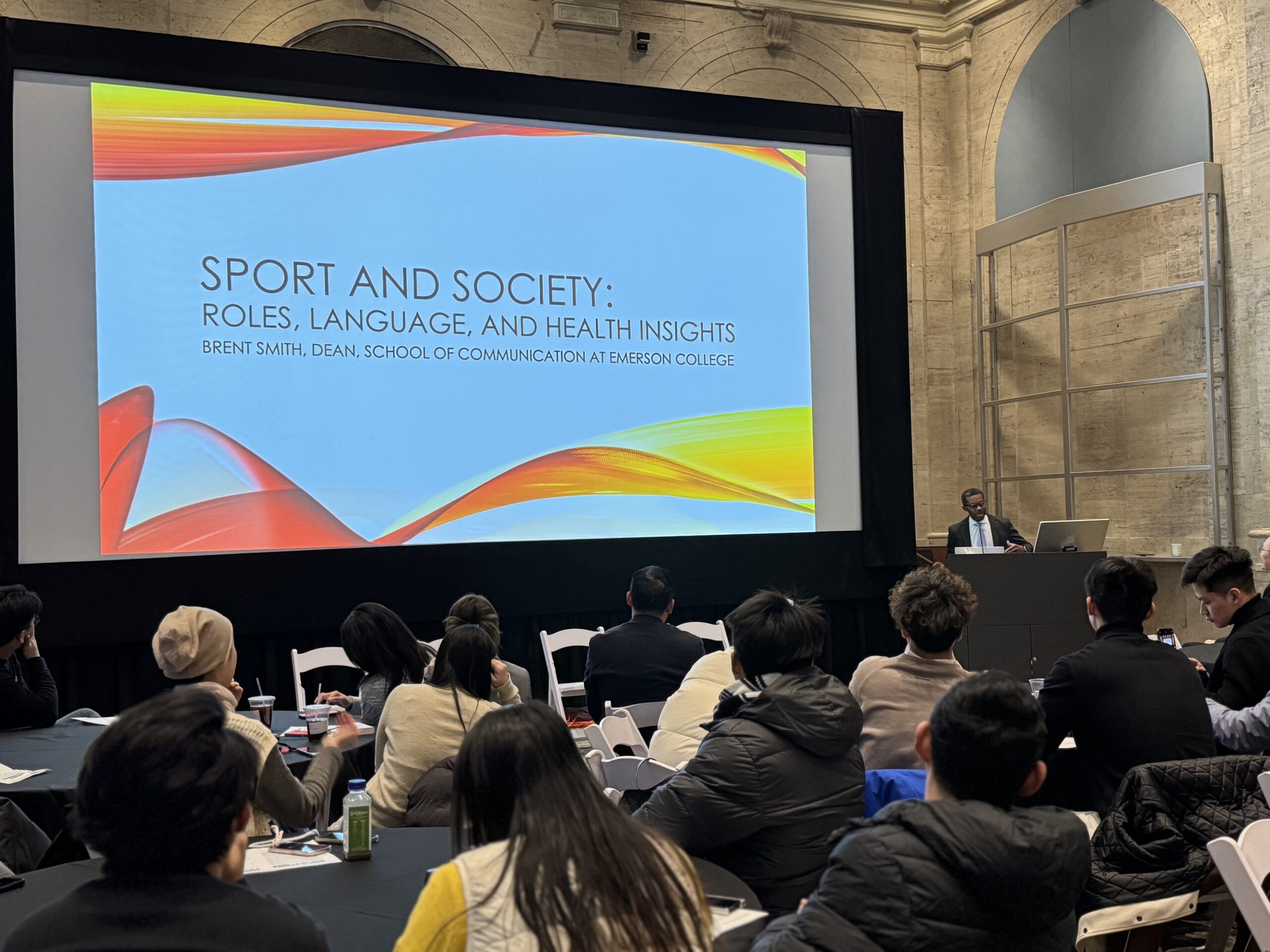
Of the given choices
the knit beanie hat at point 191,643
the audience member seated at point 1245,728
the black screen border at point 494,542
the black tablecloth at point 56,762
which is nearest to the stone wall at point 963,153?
the black screen border at point 494,542

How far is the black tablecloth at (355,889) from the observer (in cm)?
199

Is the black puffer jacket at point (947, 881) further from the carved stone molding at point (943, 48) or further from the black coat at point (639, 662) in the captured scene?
the carved stone molding at point (943, 48)

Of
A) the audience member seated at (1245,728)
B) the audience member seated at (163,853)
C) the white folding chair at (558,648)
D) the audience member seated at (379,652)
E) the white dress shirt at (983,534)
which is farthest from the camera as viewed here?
the white dress shirt at (983,534)

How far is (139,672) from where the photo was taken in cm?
654

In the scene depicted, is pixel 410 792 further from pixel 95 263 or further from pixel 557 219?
pixel 557 219

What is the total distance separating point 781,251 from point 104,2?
526cm

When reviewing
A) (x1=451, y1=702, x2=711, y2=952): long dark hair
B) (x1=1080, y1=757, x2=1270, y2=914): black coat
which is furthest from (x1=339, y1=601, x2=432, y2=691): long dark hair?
(x1=451, y1=702, x2=711, y2=952): long dark hair

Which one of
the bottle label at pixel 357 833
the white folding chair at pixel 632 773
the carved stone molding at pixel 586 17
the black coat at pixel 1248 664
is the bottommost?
the white folding chair at pixel 632 773

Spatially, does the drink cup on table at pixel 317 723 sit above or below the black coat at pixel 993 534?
below

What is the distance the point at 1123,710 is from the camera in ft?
9.41

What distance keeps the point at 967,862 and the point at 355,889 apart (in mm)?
1207

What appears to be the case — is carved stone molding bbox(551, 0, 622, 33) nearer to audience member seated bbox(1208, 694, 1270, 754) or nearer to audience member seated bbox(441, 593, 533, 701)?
audience member seated bbox(441, 593, 533, 701)

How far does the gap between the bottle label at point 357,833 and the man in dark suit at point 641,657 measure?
212 centimetres

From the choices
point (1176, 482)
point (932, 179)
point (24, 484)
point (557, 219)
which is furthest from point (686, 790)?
point (932, 179)
